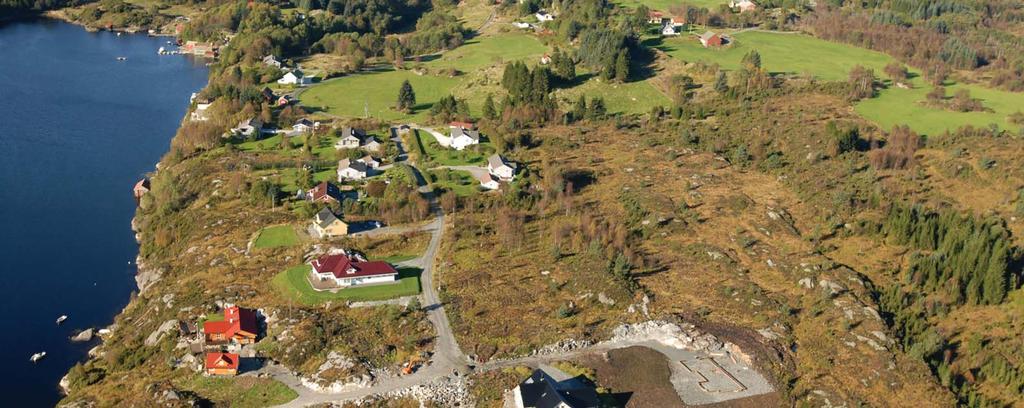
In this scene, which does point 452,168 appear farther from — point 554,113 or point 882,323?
point 882,323

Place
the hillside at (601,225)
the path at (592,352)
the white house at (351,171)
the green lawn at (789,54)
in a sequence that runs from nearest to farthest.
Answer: the path at (592,352) < the hillside at (601,225) < the white house at (351,171) < the green lawn at (789,54)

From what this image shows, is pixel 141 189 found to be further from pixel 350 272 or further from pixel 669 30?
pixel 669 30

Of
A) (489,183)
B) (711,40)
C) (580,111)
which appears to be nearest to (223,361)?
(489,183)

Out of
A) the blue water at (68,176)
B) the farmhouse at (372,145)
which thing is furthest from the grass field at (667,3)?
the farmhouse at (372,145)

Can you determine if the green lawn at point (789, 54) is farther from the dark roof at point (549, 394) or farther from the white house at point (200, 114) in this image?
the dark roof at point (549, 394)

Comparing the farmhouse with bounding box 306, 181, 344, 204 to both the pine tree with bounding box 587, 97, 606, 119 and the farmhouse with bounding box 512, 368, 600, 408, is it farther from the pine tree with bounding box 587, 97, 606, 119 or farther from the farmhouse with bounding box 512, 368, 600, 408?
the pine tree with bounding box 587, 97, 606, 119

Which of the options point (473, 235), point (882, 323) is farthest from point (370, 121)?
point (882, 323)
